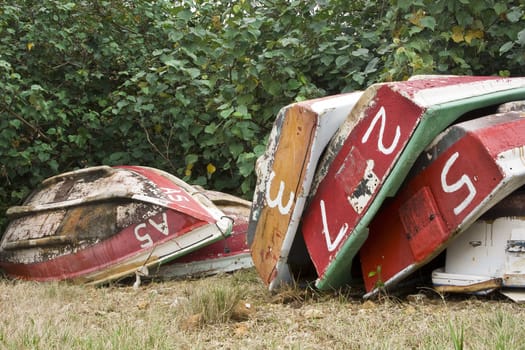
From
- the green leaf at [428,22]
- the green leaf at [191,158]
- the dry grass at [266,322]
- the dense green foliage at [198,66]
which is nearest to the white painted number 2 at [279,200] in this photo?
the dry grass at [266,322]

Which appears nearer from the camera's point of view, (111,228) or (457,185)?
(457,185)

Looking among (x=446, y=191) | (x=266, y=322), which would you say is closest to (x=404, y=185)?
(x=446, y=191)

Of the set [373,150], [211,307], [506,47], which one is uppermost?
[506,47]

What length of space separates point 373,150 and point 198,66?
288cm

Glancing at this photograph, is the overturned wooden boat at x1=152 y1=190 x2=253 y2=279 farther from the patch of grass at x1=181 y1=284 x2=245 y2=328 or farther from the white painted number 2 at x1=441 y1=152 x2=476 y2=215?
the white painted number 2 at x1=441 y1=152 x2=476 y2=215

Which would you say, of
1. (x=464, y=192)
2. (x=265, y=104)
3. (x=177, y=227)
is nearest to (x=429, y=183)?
(x=464, y=192)

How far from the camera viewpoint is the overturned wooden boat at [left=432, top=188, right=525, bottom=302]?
2480 millimetres

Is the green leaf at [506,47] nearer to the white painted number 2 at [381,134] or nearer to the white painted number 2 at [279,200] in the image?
the white painted number 2 at [381,134]

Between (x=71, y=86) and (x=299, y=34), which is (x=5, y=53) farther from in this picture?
(x=299, y=34)

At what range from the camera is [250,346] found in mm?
2020

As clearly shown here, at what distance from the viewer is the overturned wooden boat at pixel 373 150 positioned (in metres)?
2.48

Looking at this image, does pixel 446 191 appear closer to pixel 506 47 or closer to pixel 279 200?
pixel 279 200

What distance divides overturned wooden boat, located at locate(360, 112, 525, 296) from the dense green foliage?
159 cm

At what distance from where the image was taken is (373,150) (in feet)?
8.59
